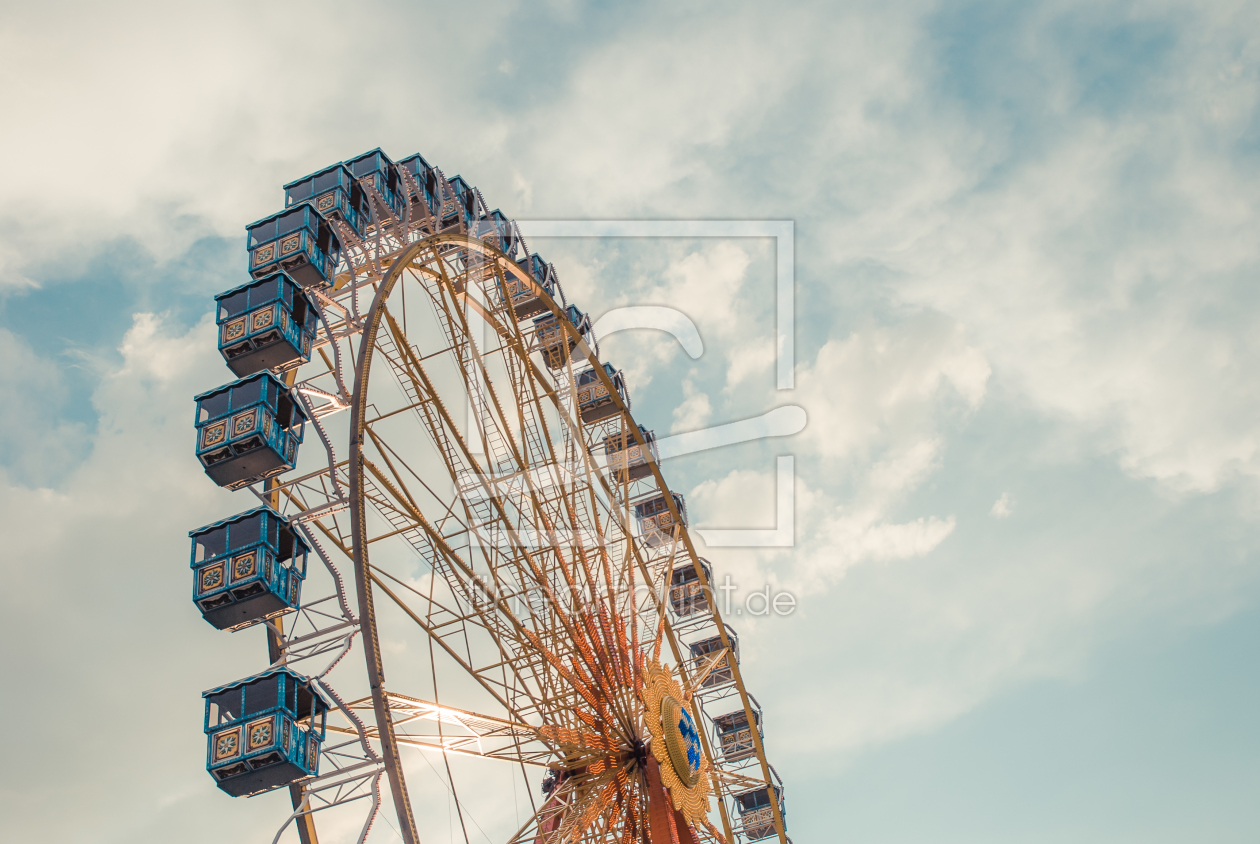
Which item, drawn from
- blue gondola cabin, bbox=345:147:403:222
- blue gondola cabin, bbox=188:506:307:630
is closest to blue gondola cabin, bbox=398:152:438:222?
blue gondola cabin, bbox=345:147:403:222

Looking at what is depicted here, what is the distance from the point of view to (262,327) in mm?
15641

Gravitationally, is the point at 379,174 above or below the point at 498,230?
below

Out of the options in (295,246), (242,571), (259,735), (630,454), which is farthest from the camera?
(630,454)

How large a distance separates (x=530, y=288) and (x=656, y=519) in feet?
23.0

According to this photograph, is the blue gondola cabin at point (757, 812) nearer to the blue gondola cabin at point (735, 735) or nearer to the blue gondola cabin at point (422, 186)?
the blue gondola cabin at point (735, 735)

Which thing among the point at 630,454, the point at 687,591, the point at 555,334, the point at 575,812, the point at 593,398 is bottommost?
the point at 575,812

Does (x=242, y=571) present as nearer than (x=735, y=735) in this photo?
Yes

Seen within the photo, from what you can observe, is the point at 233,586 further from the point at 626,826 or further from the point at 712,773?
A: the point at 712,773

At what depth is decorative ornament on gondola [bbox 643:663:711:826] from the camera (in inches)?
736

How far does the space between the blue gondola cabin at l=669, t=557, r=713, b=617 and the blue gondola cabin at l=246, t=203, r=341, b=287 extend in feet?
44.3

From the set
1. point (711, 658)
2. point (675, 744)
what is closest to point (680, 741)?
point (675, 744)

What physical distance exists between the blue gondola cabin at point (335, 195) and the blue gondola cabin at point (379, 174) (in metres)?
0.53

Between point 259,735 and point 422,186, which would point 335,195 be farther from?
point 259,735

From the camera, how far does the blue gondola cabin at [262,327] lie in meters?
15.6
